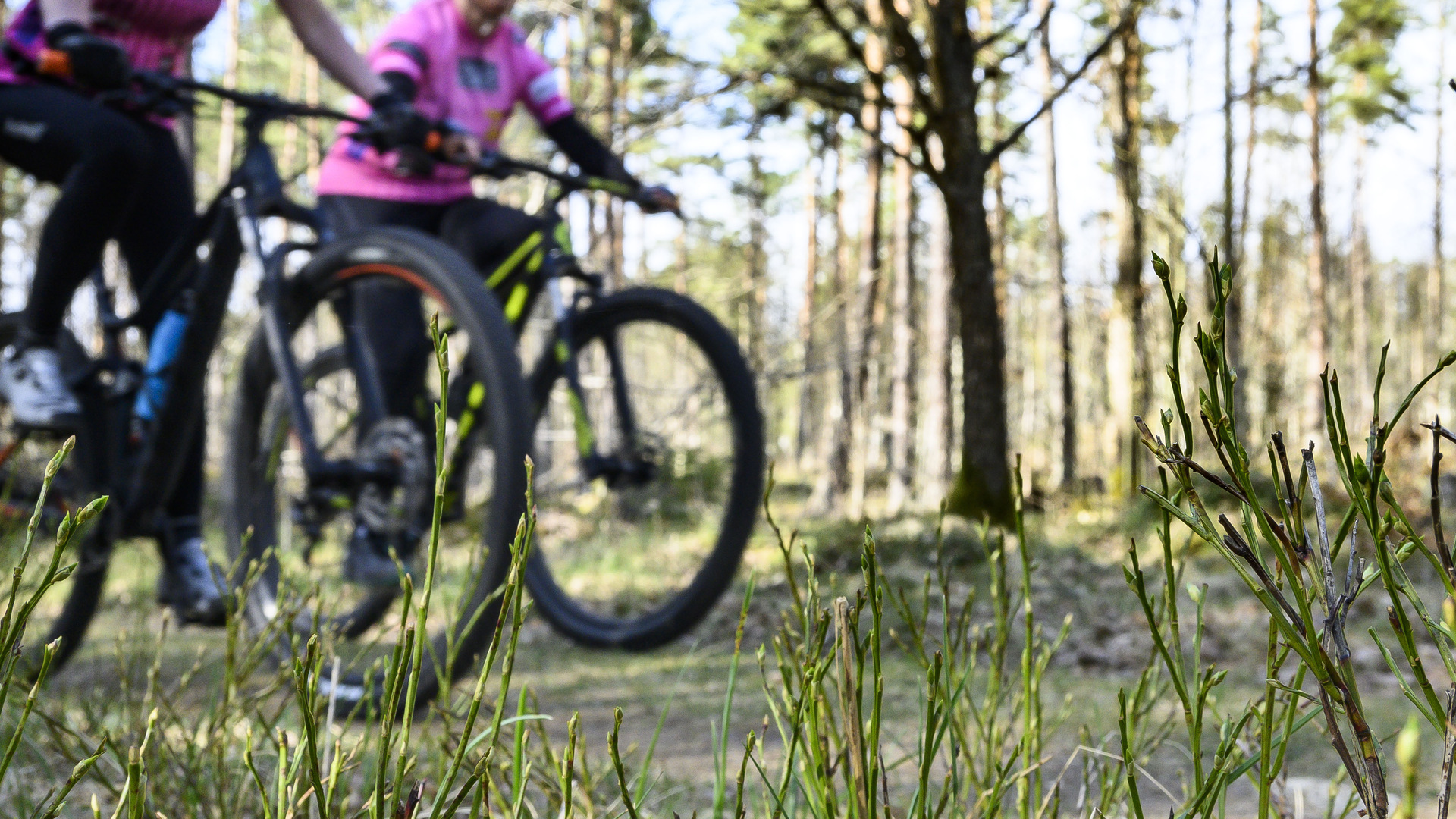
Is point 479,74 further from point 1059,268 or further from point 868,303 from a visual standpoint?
point 1059,268

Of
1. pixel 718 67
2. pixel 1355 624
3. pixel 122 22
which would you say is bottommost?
pixel 1355 624

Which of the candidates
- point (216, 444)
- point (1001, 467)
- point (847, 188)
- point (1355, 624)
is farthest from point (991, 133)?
point (216, 444)

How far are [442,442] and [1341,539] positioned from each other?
0.53 m

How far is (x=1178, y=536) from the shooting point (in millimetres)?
5328

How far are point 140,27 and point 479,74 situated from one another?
1.02m

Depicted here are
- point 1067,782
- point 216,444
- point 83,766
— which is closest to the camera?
point 83,766

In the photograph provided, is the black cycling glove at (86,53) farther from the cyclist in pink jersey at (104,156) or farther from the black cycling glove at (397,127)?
the black cycling glove at (397,127)

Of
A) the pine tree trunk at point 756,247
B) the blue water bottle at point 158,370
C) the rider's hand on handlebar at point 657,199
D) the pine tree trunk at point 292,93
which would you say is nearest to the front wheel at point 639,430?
the rider's hand on handlebar at point 657,199

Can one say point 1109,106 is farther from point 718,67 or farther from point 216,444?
point 216,444

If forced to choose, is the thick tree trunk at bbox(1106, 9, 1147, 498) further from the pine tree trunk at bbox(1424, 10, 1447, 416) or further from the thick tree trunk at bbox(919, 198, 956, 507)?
the pine tree trunk at bbox(1424, 10, 1447, 416)

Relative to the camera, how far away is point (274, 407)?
9.18ft

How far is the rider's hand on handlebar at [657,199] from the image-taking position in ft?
10.3

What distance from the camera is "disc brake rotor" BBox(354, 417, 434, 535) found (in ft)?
7.57

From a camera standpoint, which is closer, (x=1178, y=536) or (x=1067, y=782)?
(x=1067, y=782)
